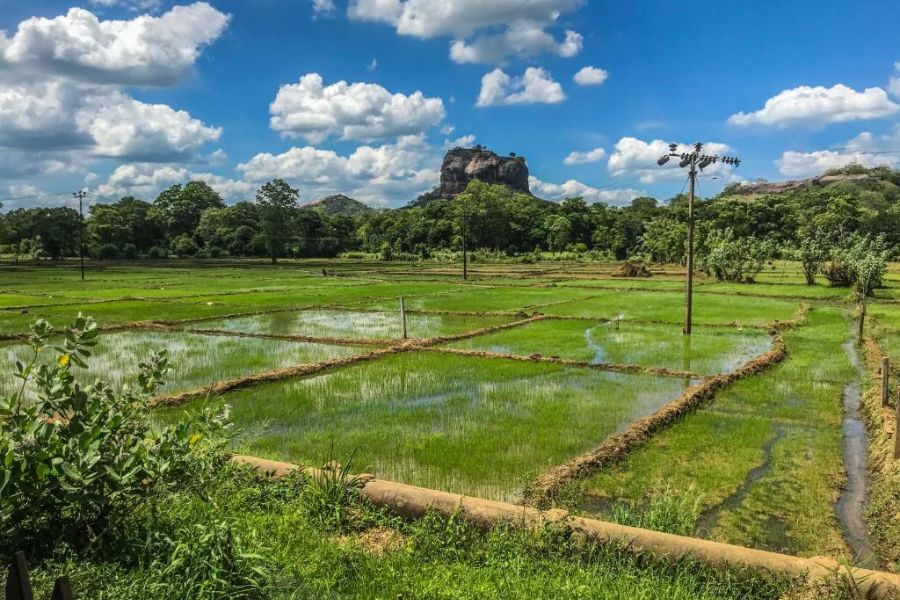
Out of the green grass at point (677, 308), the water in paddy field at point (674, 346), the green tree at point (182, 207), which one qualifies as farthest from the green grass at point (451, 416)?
the green tree at point (182, 207)

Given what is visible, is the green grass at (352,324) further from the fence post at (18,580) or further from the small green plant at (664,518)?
the fence post at (18,580)

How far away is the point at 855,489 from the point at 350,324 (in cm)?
1758

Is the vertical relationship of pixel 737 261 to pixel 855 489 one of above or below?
above

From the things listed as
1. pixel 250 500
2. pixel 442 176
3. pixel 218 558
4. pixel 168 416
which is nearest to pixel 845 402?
pixel 250 500

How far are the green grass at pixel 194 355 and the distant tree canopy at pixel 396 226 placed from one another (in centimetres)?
5219

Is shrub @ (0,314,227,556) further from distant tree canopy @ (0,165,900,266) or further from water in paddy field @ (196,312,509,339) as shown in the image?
distant tree canopy @ (0,165,900,266)

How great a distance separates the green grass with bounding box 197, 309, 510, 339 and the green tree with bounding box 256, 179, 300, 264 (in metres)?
52.6

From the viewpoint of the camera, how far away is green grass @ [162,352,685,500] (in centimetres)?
782

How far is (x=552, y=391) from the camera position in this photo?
12016mm

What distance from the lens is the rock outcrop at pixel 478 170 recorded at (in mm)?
157000

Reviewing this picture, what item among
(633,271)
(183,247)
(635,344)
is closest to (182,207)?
(183,247)

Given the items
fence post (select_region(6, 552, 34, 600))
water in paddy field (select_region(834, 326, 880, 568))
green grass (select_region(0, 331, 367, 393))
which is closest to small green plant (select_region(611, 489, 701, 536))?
Result: water in paddy field (select_region(834, 326, 880, 568))

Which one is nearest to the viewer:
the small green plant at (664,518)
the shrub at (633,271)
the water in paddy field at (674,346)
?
the small green plant at (664,518)

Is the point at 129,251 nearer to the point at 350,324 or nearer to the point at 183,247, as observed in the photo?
the point at 183,247
